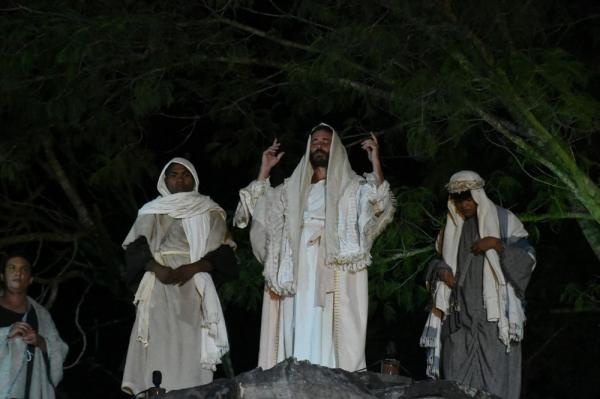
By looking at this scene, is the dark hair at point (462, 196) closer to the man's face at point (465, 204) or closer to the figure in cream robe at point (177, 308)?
the man's face at point (465, 204)

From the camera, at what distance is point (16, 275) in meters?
10.4

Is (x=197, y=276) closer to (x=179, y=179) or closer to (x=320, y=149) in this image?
(x=179, y=179)

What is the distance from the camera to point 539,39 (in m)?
14.9

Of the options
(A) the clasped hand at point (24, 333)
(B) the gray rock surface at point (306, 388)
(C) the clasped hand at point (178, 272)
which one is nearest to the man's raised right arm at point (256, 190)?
(C) the clasped hand at point (178, 272)

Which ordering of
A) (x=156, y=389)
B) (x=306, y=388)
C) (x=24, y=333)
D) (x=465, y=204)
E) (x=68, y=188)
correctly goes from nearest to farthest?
(x=306, y=388) < (x=156, y=389) < (x=24, y=333) < (x=465, y=204) < (x=68, y=188)

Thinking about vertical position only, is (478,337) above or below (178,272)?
below

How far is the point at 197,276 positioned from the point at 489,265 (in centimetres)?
202

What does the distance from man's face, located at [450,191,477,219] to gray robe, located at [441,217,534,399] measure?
18 cm

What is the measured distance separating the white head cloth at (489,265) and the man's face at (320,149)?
0.96 meters

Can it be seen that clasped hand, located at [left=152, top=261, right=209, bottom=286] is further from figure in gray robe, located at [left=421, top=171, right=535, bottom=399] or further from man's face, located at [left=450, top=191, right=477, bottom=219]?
man's face, located at [left=450, top=191, right=477, bottom=219]

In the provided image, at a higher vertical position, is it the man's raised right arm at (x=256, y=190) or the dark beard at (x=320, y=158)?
the dark beard at (x=320, y=158)

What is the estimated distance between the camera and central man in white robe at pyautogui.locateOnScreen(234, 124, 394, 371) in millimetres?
10586

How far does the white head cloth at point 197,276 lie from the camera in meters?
10.6

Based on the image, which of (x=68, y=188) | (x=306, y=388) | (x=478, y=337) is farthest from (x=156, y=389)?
(x=68, y=188)
